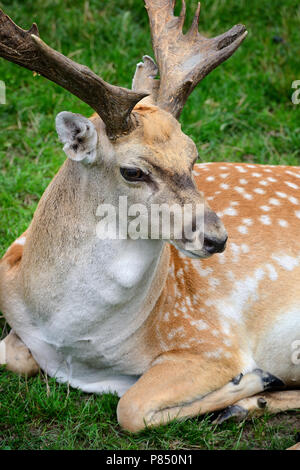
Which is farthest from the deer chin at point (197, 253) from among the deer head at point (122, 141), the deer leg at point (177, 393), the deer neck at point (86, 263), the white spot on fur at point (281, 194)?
the white spot on fur at point (281, 194)

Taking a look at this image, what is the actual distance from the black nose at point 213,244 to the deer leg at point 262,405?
1.01 m

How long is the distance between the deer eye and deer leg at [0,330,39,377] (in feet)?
4.34

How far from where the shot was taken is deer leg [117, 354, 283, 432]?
3.77 metres

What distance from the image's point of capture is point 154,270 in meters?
3.85

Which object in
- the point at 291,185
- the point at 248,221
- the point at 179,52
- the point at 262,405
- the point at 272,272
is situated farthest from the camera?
the point at 291,185

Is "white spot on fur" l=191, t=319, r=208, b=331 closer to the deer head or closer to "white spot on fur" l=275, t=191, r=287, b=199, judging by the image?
the deer head

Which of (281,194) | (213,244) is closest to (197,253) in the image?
(213,244)

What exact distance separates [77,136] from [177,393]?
1.41 m

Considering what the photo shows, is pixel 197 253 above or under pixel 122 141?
under

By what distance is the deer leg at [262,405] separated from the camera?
395cm

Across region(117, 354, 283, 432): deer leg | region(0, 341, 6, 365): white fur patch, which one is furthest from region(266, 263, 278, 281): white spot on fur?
region(0, 341, 6, 365): white fur patch

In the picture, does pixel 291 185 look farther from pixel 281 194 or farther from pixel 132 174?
pixel 132 174
